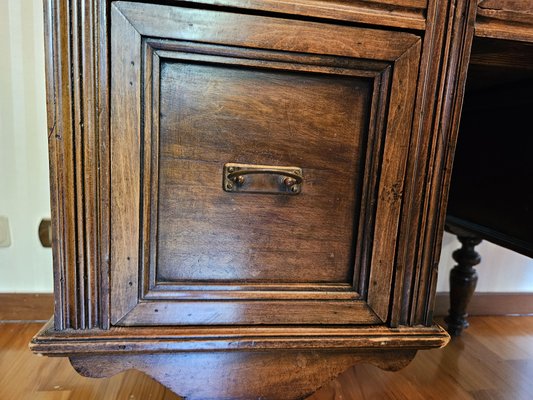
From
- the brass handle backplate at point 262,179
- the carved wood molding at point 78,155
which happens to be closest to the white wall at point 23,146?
the carved wood molding at point 78,155

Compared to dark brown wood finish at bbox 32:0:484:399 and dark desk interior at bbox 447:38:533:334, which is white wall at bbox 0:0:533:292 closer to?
dark brown wood finish at bbox 32:0:484:399

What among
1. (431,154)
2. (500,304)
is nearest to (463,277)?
(500,304)

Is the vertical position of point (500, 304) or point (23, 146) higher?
point (23, 146)

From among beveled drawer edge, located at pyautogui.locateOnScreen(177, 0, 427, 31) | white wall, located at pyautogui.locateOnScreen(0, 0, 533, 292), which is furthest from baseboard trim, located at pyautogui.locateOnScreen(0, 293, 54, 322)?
beveled drawer edge, located at pyautogui.locateOnScreen(177, 0, 427, 31)

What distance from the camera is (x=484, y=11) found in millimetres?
458

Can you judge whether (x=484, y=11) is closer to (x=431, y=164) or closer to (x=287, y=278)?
(x=431, y=164)

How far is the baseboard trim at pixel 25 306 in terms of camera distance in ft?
3.12

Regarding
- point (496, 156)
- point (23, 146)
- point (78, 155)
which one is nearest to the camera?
point (78, 155)

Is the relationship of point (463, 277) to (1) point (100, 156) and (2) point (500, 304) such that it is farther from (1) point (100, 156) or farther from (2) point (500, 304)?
(1) point (100, 156)

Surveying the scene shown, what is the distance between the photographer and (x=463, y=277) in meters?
0.97

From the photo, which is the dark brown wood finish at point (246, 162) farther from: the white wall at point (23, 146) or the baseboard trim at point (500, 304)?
the baseboard trim at point (500, 304)

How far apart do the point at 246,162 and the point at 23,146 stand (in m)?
0.71

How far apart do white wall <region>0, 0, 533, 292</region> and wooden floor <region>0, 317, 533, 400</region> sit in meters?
0.15

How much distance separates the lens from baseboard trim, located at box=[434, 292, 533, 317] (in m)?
1.15
